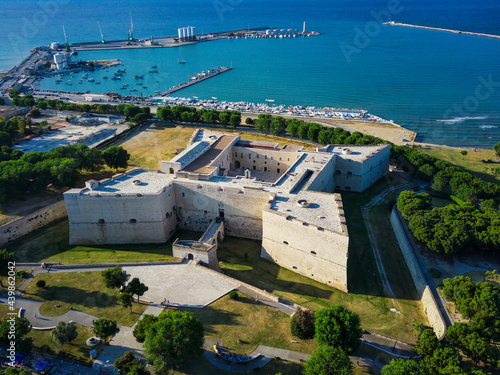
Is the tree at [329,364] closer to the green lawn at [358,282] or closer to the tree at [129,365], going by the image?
the green lawn at [358,282]

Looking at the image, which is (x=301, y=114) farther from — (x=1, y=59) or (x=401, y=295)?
(x=1, y=59)

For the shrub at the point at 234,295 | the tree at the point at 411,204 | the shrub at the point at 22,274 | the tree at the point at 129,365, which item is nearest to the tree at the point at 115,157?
the shrub at the point at 22,274

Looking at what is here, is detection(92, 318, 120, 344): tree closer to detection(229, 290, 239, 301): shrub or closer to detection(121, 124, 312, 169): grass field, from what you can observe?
detection(229, 290, 239, 301): shrub

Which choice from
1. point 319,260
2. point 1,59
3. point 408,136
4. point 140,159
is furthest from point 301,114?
point 1,59

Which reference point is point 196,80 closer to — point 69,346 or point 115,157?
point 115,157

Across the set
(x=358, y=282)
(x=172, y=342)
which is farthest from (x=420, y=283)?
(x=172, y=342)

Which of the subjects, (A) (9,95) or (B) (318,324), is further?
(A) (9,95)
